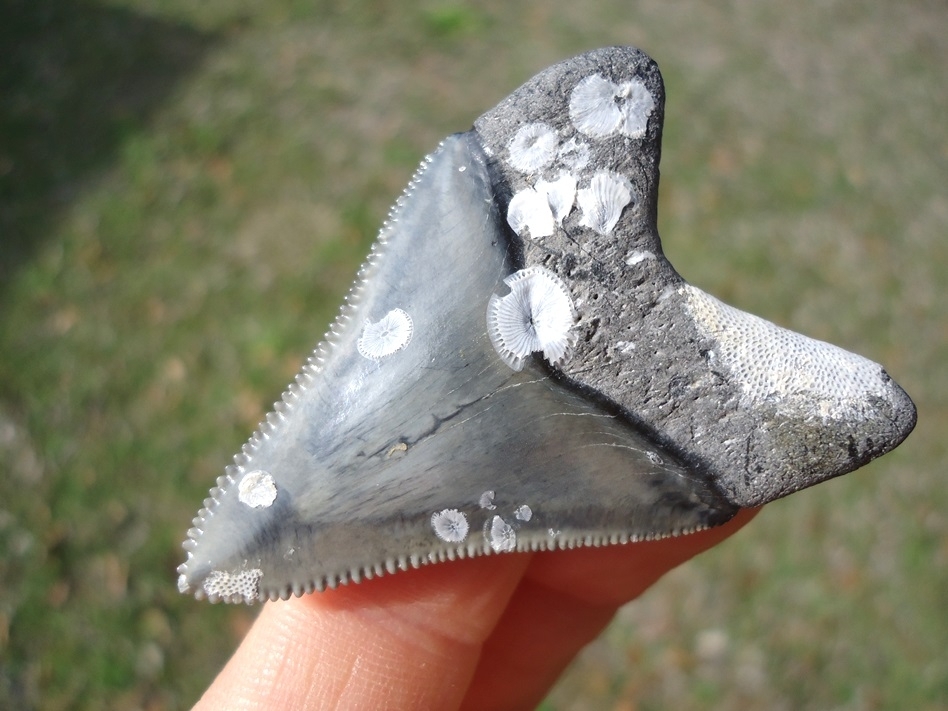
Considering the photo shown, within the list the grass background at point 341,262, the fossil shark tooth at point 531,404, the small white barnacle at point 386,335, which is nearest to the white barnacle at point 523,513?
the fossil shark tooth at point 531,404

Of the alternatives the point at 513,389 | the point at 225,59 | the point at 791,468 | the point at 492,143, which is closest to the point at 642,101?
the point at 492,143

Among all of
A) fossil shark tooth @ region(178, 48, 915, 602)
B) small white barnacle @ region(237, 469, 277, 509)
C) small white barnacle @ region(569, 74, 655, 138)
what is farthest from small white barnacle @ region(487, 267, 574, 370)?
small white barnacle @ region(237, 469, 277, 509)

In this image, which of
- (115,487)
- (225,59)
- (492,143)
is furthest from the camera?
(225,59)

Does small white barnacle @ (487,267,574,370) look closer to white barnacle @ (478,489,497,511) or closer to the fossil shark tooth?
the fossil shark tooth

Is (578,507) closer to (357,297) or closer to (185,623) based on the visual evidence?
(357,297)

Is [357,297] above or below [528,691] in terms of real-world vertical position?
above

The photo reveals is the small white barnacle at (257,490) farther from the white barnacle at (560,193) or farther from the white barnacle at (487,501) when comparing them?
the white barnacle at (560,193)
